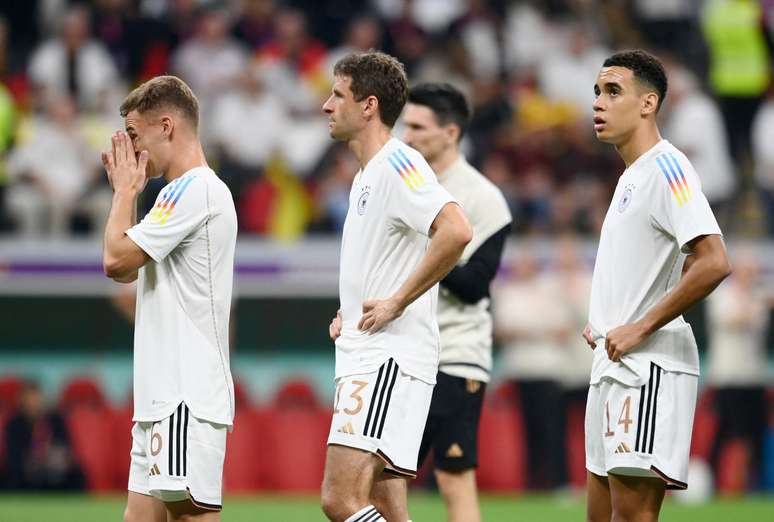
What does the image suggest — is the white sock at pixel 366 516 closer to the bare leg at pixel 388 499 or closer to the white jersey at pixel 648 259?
the bare leg at pixel 388 499

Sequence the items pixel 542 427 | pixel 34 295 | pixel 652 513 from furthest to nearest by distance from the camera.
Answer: pixel 34 295 → pixel 542 427 → pixel 652 513

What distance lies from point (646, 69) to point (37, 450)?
9156 millimetres

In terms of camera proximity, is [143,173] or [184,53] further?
[184,53]

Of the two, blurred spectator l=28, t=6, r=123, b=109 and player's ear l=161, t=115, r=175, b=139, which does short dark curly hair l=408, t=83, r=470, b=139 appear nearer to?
player's ear l=161, t=115, r=175, b=139

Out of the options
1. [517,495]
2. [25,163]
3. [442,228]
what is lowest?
[517,495]

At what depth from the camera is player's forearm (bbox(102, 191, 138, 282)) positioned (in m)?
6.01

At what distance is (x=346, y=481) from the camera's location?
20.1ft

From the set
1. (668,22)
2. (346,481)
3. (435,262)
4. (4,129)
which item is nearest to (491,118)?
(668,22)

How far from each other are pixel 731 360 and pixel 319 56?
21.9ft

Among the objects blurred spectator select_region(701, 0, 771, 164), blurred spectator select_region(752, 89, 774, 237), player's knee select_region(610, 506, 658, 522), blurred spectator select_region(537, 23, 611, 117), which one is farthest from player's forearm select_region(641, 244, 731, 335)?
blurred spectator select_region(701, 0, 771, 164)

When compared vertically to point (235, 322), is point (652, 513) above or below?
below

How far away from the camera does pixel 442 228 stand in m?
6.15

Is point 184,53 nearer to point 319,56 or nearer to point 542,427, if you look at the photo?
point 319,56

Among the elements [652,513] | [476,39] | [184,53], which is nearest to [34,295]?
[184,53]
